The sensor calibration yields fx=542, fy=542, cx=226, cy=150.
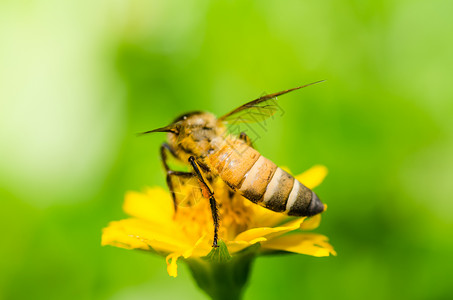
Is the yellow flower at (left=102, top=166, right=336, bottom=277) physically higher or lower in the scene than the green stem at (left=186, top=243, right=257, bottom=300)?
higher

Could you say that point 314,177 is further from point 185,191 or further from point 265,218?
point 185,191

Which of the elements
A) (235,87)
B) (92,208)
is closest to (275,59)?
(235,87)

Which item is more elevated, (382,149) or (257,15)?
(257,15)

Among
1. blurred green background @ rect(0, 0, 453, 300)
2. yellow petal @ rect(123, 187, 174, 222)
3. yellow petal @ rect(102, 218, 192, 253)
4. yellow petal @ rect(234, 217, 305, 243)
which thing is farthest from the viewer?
blurred green background @ rect(0, 0, 453, 300)

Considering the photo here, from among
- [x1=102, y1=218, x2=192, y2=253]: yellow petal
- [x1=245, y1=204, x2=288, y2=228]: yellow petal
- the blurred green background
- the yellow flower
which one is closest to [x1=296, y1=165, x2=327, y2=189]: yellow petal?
the yellow flower

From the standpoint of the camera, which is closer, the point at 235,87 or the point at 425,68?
the point at 425,68

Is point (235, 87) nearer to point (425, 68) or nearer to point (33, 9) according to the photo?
point (425, 68)

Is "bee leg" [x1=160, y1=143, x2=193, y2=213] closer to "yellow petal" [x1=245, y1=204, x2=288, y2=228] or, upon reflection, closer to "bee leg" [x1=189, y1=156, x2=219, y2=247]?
"bee leg" [x1=189, y1=156, x2=219, y2=247]
